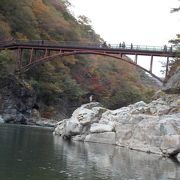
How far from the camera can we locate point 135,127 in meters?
36.5

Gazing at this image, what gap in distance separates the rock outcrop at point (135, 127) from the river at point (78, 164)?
1.62 m

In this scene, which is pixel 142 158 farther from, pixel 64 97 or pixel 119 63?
pixel 119 63

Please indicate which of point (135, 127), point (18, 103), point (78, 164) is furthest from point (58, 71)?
point (78, 164)

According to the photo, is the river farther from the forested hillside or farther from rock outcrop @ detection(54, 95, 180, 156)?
the forested hillside

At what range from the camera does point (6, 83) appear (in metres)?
62.7

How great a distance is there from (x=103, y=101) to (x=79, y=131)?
42.7 meters

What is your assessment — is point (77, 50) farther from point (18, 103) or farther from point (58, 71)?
point (58, 71)

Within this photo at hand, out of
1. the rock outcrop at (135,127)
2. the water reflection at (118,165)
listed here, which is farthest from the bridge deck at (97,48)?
the water reflection at (118,165)

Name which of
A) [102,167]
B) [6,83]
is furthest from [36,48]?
[102,167]

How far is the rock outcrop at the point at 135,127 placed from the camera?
107 feet

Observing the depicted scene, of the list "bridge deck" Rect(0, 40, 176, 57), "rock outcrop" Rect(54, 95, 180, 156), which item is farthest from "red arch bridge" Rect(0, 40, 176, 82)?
"rock outcrop" Rect(54, 95, 180, 156)

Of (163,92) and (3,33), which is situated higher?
(3,33)

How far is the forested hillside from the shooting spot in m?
69.6

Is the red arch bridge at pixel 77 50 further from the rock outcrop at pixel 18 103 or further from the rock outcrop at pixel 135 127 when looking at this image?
the rock outcrop at pixel 135 127
